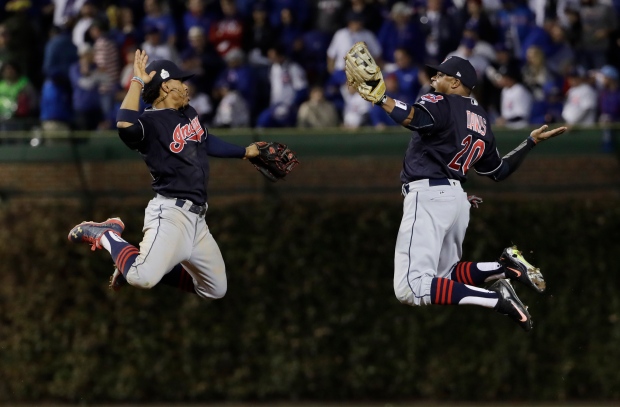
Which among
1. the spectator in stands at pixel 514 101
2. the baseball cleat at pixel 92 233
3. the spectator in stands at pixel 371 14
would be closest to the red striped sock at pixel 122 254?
Result: the baseball cleat at pixel 92 233

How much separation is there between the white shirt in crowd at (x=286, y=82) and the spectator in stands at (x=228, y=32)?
890 millimetres

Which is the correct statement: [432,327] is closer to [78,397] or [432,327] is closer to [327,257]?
[327,257]

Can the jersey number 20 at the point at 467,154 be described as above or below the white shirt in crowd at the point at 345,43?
below

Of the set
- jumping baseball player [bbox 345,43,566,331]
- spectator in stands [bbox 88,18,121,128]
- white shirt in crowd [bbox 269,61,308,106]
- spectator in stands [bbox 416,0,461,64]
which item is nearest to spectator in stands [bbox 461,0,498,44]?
spectator in stands [bbox 416,0,461,64]

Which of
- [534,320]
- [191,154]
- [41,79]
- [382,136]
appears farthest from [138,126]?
[41,79]

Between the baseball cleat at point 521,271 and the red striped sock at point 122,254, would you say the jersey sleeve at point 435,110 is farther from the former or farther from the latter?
the red striped sock at point 122,254

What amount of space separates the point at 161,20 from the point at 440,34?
154 inches

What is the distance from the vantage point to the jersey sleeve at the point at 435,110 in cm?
990

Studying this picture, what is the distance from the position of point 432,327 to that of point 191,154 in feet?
21.1

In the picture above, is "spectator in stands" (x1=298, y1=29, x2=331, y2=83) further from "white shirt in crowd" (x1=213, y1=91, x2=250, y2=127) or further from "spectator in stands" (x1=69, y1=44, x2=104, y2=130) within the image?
"spectator in stands" (x1=69, y1=44, x2=104, y2=130)

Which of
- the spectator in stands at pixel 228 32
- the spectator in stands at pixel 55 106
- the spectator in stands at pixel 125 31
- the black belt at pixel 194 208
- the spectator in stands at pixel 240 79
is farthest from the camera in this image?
the spectator in stands at pixel 125 31

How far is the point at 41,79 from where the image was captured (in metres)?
18.5

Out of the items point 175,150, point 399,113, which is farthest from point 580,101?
point 175,150

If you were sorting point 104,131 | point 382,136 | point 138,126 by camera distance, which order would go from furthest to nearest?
point 104,131 → point 382,136 → point 138,126
